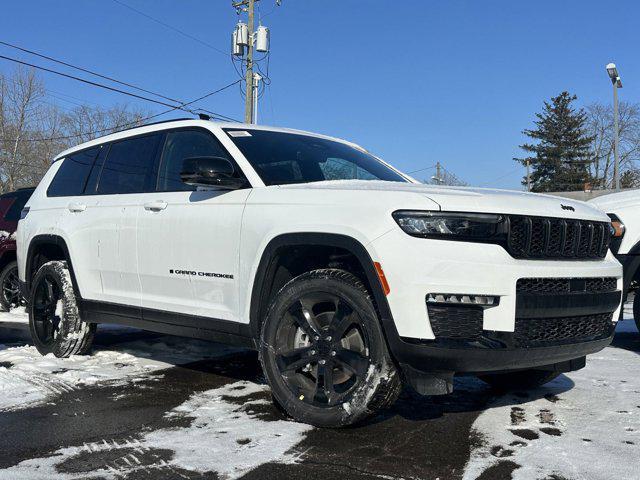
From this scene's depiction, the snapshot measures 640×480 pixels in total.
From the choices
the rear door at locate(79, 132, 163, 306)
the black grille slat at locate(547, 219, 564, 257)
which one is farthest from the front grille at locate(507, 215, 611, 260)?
the rear door at locate(79, 132, 163, 306)

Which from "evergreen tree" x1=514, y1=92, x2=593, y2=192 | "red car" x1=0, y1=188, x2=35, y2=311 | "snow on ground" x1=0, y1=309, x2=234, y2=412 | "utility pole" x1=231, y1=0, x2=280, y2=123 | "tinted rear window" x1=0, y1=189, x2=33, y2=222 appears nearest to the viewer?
"snow on ground" x1=0, y1=309, x2=234, y2=412

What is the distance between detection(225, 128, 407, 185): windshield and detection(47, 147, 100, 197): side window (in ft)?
6.18

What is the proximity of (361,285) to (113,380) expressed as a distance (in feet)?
8.02

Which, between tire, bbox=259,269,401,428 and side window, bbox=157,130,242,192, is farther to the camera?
side window, bbox=157,130,242,192

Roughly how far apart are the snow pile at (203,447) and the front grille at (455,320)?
0.95 meters

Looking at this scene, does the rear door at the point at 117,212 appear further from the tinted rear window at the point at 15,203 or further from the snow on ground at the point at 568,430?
the tinted rear window at the point at 15,203

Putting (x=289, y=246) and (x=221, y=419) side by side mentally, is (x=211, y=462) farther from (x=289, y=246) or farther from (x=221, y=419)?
(x=289, y=246)

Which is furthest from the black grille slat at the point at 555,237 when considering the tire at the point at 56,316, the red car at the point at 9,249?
the red car at the point at 9,249

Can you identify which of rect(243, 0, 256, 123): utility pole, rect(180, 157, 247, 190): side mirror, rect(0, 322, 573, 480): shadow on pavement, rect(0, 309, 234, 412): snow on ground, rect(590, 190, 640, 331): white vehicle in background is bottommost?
rect(0, 309, 234, 412): snow on ground

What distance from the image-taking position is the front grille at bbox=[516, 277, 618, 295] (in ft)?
10.1

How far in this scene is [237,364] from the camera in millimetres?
5348

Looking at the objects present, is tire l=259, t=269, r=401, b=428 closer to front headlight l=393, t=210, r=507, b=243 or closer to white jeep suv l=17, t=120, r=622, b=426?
white jeep suv l=17, t=120, r=622, b=426

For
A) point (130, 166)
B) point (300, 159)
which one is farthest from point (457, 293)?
point (130, 166)

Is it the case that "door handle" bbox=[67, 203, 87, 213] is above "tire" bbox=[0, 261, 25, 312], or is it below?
above
